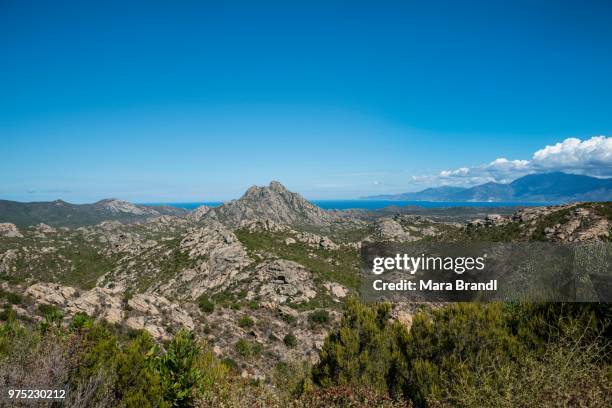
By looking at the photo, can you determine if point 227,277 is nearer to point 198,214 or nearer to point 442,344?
point 442,344

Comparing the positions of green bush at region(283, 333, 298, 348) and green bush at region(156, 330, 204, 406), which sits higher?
green bush at region(156, 330, 204, 406)

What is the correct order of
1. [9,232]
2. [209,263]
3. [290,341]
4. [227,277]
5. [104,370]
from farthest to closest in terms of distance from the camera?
[9,232] → [209,263] → [227,277] → [290,341] → [104,370]

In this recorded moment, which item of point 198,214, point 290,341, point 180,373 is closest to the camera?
point 180,373

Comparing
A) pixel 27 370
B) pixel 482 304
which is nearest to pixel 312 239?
pixel 482 304

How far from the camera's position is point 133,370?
27.2 ft

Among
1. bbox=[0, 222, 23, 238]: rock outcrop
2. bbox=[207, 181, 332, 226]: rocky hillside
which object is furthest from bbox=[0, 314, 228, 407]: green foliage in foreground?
bbox=[207, 181, 332, 226]: rocky hillside

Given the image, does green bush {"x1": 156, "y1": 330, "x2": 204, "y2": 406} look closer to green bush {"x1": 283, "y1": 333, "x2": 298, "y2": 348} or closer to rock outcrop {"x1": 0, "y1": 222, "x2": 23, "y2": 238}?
green bush {"x1": 283, "y1": 333, "x2": 298, "y2": 348}

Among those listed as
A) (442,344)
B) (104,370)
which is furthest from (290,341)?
(104,370)

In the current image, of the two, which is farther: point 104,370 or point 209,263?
point 209,263

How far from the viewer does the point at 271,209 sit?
15262 cm

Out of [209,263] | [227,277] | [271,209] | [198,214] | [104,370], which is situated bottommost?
[227,277]

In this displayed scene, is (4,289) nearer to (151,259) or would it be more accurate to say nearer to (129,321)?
(129,321)

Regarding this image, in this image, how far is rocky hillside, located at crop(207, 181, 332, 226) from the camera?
5650 inches

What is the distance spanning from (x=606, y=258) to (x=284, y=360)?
1625 cm
